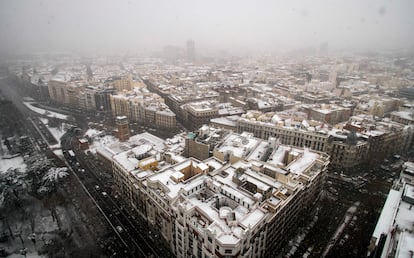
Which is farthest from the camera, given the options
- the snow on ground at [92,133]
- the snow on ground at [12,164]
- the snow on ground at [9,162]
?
the snow on ground at [92,133]

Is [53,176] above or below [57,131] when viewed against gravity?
above

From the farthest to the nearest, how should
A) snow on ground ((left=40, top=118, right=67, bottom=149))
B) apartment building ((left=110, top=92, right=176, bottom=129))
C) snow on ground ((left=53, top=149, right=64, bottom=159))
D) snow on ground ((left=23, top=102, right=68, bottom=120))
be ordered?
snow on ground ((left=23, top=102, right=68, bottom=120)) → apartment building ((left=110, top=92, right=176, bottom=129)) → snow on ground ((left=40, top=118, right=67, bottom=149)) → snow on ground ((left=53, top=149, right=64, bottom=159))

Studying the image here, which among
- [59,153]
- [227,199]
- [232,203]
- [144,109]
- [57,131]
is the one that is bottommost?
[59,153]

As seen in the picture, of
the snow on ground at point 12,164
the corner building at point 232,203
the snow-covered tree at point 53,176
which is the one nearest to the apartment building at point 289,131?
the corner building at point 232,203

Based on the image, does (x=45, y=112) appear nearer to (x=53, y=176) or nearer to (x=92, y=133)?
(x=92, y=133)

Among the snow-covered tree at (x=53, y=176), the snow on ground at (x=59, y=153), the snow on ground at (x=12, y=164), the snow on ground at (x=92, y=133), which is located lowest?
the snow on ground at (x=59, y=153)

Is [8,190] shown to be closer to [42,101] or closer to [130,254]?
[130,254]

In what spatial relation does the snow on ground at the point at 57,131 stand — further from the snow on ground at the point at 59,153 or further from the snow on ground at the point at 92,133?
the snow on ground at the point at 92,133

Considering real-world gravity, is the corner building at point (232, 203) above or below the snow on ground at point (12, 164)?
above

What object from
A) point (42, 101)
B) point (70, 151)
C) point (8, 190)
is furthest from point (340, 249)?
point (42, 101)

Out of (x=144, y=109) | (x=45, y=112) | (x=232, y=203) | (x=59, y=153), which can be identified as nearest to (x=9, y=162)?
(x=59, y=153)

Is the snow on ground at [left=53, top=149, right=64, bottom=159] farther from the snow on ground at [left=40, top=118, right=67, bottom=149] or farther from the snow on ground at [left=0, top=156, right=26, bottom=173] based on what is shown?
the snow on ground at [left=0, top=156, right=26, bottom=173]

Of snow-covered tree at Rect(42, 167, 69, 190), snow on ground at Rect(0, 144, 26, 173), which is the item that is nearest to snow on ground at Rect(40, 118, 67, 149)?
snow on ground at Rect(0, 144, 26, 173)
